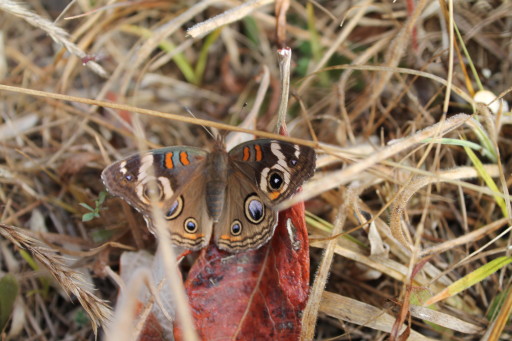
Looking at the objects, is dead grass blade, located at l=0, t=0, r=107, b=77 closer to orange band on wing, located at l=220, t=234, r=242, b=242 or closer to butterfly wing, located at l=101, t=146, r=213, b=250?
butterfly wing, located at l=101, t=146, r=213, b=250

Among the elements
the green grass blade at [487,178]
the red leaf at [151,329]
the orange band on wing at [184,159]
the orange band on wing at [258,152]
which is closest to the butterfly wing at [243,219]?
the orange band on wing at [258,152]

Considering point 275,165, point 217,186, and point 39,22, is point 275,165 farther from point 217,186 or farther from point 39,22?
point 39,22

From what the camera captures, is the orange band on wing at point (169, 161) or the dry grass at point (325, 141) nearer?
the dry grass at point (325, 141)

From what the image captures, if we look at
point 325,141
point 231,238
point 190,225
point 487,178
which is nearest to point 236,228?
point 231,238

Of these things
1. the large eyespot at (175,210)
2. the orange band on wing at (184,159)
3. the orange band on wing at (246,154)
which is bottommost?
the large eyespot at (175,210)

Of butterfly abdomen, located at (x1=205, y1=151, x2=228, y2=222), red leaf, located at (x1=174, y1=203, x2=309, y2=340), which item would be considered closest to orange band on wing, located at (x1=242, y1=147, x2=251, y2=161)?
butterfly abdomen, located at (x1=205, y1=151, x2=228, y2=222)

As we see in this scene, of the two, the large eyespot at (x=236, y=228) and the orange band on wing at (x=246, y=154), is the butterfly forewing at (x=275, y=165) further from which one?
the large eyespot at (x=236, y=228)

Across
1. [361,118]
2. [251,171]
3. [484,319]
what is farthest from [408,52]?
[484,319]

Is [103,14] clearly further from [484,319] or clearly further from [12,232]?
[484,319]
